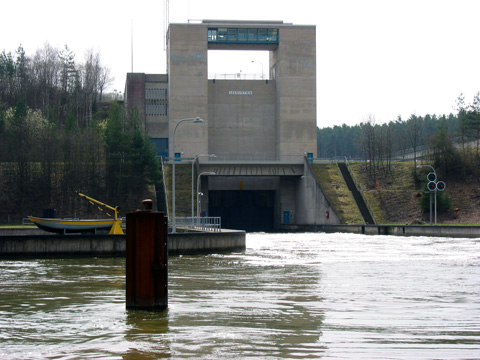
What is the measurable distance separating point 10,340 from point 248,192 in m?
70.4

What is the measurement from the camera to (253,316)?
12031 millimetres

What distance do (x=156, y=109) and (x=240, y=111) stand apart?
10086 millimetres

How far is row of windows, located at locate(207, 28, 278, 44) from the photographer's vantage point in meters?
77.8

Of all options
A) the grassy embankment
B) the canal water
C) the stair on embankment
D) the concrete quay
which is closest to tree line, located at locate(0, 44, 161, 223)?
the grassy embankment

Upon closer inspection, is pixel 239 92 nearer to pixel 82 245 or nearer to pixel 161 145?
pixel 161 145

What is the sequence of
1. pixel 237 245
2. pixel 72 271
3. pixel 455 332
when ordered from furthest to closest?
1. pixel 237 245
2. pixel 72 271
3. pixel 455 332

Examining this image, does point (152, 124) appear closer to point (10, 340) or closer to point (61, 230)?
point (61, 230)

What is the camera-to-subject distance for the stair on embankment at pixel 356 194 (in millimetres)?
65706

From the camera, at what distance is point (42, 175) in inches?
2699

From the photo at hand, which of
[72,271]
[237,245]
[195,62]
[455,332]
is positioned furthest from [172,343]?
[195,62]

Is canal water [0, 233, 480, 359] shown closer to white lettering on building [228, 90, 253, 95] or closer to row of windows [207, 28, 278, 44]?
row of windows [207, 28, 278, 44]

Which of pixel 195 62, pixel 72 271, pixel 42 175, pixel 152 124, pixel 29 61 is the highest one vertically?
pixel 29 61

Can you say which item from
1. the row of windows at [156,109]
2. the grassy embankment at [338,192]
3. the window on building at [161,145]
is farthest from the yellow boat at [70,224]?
the row of windows at [156,109]

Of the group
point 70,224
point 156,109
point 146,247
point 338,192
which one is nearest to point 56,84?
point 156,109
